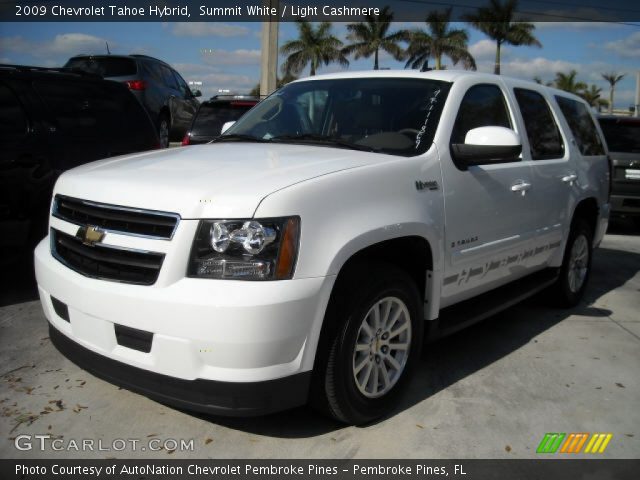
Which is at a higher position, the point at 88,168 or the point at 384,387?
the point at 88,168

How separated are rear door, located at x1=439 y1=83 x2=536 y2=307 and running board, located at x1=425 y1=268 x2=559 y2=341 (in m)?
0.07

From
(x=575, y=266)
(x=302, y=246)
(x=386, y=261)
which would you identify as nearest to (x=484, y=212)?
(x=386, y=261)

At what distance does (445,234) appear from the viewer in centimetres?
340

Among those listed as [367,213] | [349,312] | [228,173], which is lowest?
[349,312]

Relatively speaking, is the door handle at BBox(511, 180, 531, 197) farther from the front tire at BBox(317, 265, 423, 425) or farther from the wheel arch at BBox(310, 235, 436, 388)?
the front tire at BBox(317, 265, 423, 425)

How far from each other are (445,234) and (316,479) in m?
1.51

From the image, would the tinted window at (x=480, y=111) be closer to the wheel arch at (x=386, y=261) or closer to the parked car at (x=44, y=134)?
the wheel arch at (x=386, y=261)

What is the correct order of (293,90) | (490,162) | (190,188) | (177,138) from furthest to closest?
(177,138)
(293,90)
(490,162)
(190,188)

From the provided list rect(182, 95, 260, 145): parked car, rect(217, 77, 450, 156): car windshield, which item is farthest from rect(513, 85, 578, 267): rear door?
rect(182, 95, 260, 145): parked car

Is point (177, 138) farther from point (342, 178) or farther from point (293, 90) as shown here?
point (342, 178)

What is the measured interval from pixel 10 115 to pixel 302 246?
3460 mm

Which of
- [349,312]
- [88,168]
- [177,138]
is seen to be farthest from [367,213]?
[177,138]

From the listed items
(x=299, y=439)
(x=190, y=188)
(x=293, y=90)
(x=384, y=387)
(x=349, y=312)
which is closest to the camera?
(x=190, y=188)

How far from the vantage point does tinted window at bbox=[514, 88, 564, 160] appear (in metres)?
4.53
